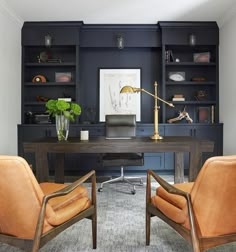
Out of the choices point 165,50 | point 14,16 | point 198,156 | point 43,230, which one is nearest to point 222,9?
point 165,50

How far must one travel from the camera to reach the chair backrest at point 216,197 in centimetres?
148

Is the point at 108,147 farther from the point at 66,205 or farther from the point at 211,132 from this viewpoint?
the point at 211,132

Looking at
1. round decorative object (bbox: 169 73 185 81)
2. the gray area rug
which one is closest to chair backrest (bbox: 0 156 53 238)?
the gray area rug

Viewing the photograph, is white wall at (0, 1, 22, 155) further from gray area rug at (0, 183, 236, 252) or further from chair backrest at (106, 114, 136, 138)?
gray area rug at (0, 183, 236, 252)

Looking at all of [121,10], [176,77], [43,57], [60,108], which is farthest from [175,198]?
[43,57]

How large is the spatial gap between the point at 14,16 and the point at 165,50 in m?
2.51

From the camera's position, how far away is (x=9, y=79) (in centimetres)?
423

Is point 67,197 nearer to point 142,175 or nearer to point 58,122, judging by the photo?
point 58,122

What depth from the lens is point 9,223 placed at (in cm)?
159

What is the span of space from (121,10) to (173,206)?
3.26 metres

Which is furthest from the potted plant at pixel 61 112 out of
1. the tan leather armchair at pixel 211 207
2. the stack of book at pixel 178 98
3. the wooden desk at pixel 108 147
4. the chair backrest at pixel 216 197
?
the stack of book at pixel 178 98

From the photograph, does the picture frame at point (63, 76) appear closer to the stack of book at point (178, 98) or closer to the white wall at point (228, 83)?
the stack of book at point (178, 98)

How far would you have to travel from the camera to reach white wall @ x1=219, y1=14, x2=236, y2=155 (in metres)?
4.20

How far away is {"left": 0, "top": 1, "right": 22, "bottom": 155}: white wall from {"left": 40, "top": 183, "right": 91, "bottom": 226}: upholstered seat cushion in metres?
2.33
